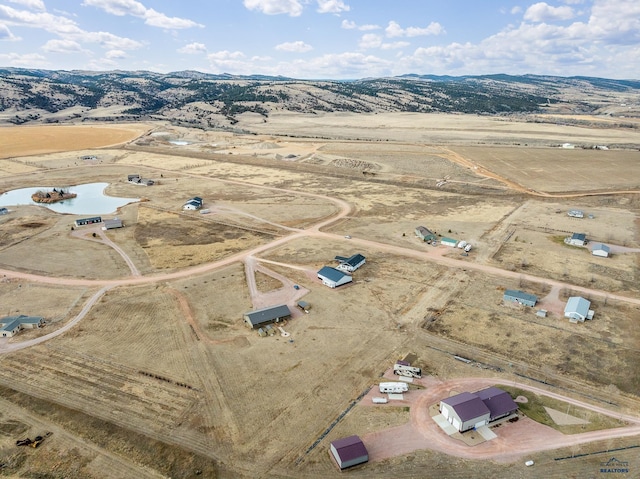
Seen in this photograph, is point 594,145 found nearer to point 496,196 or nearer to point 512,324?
point 496,196

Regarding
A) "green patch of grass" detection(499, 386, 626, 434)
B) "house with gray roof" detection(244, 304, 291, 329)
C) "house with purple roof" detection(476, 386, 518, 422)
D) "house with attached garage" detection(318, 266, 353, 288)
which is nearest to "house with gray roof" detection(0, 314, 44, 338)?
"house with gray roof" detection(244, 304, 291, 329)

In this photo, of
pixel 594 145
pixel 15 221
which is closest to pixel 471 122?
pixel 594 145

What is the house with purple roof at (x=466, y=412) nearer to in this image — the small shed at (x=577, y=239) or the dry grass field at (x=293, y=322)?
the dry grass field at (x=293, y=322)

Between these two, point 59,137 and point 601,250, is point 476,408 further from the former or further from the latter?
point 59,137

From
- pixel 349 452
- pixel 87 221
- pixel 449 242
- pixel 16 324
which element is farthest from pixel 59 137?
pixel 349 452

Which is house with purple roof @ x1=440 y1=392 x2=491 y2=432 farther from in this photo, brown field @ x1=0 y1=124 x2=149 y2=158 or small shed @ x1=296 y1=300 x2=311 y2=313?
brown field @ x1=0 y1=124 x2=149 y2=158

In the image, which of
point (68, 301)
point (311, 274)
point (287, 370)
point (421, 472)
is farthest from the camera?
point (311, 274)
